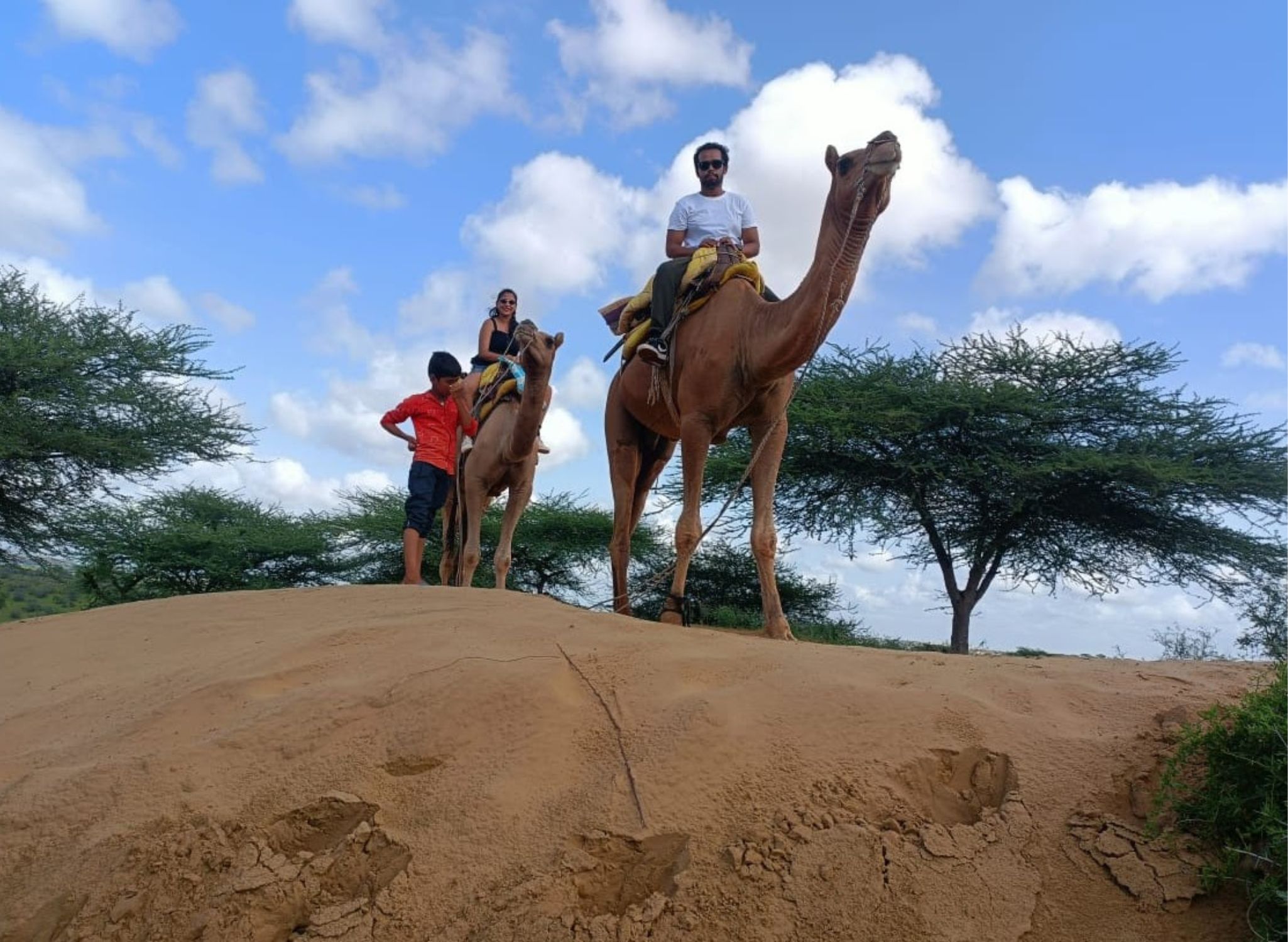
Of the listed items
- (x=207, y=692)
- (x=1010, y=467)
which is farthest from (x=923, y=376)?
(x=207, y=692)

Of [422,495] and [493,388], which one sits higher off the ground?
[493,388]

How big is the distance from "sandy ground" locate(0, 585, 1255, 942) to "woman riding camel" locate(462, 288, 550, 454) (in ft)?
19.7

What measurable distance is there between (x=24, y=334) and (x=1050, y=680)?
1709 centimetres

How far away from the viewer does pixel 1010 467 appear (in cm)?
1451

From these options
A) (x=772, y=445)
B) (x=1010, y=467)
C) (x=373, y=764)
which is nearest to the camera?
(x=373, y=764)

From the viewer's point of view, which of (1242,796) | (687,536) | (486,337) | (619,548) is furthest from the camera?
(486,337)

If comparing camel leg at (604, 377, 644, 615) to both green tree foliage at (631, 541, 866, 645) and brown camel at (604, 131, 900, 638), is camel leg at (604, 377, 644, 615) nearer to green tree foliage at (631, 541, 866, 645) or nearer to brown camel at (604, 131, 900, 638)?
brown camel at (604, 131, 900, 638)

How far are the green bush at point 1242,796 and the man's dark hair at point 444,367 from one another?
7.09 metres

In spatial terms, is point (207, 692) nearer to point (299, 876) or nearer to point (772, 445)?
point (299, 876)

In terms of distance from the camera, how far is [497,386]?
932 cm

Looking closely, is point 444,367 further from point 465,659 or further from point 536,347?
point 465,659

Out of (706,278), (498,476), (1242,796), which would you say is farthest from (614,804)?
(498,476)

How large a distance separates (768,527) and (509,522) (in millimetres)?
4014

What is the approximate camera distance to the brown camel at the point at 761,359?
5168mm
